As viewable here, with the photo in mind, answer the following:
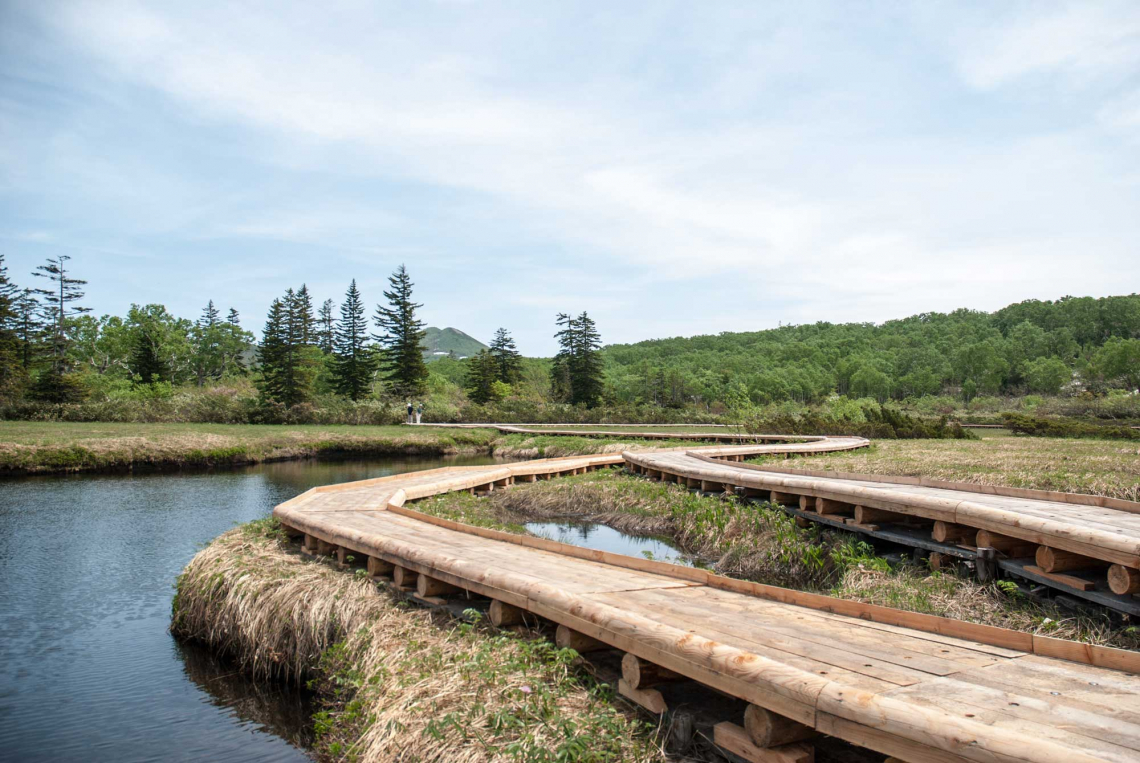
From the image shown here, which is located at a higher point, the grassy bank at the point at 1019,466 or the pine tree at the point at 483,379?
the pine tree at the point at 483,379

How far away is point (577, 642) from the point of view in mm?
4895

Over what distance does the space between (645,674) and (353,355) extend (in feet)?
208

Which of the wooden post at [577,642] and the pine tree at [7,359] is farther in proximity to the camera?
the pine tree at [7,359]

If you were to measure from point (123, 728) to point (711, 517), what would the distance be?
8.68m

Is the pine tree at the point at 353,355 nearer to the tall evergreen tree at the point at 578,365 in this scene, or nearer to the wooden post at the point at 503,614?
the tall evergreen tree at the point at 578,365

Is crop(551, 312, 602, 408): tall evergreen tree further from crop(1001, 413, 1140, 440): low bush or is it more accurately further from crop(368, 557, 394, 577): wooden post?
crop(368, 557, 394, 577): wooden post

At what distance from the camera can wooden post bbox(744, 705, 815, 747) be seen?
3.44 m

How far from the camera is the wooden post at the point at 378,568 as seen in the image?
24.2ft

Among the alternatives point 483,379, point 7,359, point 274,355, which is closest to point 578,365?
point 483,379

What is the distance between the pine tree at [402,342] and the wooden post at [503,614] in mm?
55078

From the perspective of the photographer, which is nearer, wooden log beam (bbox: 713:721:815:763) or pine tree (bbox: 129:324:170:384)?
wooden log beam (bbox: 713:721:815:763)

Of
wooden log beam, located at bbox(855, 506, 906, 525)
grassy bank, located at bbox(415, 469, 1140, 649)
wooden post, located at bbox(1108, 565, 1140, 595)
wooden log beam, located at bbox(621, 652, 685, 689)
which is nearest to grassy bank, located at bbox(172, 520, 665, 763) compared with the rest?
wooden log beam, located at bbox(621, 652, 685, 689)

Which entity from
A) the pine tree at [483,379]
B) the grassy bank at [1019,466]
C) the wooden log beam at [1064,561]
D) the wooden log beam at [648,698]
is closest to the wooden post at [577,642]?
the wooden log beam at [648,698]

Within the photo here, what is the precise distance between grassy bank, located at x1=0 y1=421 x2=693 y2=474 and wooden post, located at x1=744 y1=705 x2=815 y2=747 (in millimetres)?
21333
